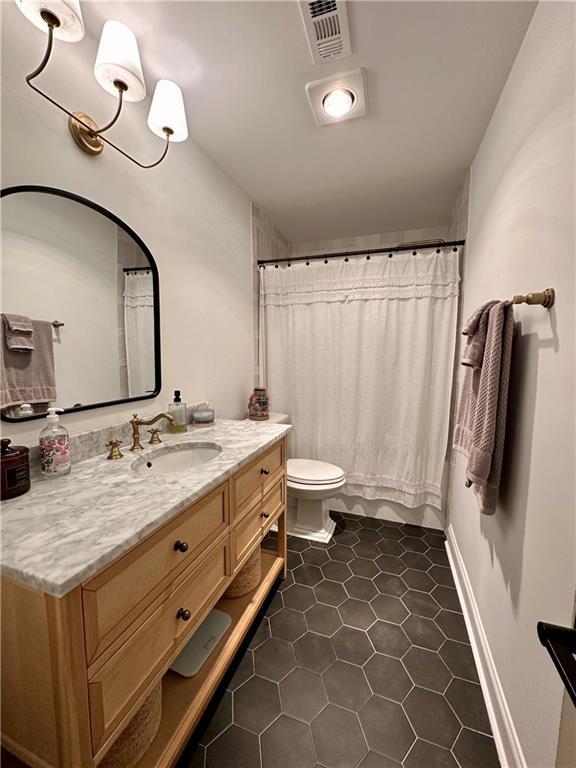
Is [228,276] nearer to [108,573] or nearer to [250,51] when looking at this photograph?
[250,51]

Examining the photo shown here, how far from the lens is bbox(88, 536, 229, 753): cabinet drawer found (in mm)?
608

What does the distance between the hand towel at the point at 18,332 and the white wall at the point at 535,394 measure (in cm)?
151

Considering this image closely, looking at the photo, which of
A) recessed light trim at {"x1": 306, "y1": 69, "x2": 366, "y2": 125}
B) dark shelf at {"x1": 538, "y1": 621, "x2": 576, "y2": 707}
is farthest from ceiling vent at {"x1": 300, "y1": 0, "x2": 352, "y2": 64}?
dark shelf at {"x1": 538, "y1": 621, "x2": 576, "y2": 707}

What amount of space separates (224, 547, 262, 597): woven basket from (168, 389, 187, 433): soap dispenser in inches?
27.6

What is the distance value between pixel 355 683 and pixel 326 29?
2440mm

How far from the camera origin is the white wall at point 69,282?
0.90 metres

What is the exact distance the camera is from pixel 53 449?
898mm

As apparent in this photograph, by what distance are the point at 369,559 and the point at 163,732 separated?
4.29 feet

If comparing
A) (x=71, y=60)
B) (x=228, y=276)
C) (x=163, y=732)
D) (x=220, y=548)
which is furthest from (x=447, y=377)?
(x=71, y=60)

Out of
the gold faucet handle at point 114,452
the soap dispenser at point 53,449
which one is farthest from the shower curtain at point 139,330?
the soap dispenser at point 53,449

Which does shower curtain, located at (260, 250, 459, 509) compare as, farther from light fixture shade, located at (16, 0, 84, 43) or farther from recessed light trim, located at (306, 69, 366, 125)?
light fixture shade, located at (16, 0, 84, 43)

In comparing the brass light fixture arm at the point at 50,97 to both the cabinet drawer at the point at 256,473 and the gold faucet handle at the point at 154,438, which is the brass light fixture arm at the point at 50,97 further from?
the cabinet drawer at the point at 256,473

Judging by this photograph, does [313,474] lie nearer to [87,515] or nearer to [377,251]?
[87,515]

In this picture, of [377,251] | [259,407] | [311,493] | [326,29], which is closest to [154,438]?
[259,407]
